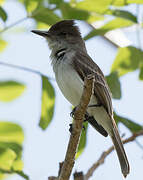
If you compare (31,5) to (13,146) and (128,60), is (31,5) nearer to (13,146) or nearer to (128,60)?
(128,60)

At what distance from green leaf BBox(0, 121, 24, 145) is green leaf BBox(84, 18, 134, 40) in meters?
0.98

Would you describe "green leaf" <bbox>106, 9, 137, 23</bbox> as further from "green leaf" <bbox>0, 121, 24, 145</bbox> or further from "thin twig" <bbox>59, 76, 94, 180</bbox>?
"green leaf" <bbox>0, 121, 24, 145</bbox>

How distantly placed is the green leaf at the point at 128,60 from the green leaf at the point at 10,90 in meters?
0.87

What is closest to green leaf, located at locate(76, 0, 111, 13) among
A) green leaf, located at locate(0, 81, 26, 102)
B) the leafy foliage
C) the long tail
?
green leaf, located at locate(0, 81, 26, 102)

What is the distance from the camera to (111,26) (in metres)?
3.48

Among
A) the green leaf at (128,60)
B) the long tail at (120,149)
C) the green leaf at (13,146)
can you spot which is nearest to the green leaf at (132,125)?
the long tail at (120,149)

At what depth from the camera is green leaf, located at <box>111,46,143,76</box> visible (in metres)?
3.63

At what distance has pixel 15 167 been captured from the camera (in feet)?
9.59

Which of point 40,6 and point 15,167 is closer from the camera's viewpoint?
point 15,167

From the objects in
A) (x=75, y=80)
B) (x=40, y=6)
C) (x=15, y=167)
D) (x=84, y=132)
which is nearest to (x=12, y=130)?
(x=15, y=167)

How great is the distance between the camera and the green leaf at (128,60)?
363 centimetres

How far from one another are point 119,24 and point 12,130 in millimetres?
1302

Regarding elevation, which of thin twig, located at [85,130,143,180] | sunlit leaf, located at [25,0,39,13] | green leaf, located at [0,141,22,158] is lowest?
thin twig, located at [85,130,143,180]

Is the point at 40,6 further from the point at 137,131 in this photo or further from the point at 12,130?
the point at 137,131
